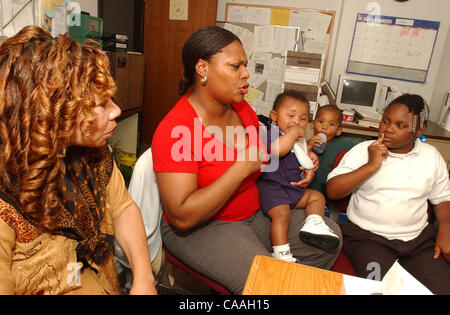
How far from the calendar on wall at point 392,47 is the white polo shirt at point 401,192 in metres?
2.40

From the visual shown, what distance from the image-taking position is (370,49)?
142 inches

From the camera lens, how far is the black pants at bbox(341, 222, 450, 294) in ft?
4.25

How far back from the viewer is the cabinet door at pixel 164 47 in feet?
11.6

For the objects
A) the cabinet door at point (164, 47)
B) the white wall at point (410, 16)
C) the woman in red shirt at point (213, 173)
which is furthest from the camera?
the cabinet door at point (164, 47)

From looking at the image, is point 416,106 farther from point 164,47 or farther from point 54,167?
point 164,47

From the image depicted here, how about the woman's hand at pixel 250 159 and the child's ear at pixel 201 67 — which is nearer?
the woman's hand at pixel 250 159

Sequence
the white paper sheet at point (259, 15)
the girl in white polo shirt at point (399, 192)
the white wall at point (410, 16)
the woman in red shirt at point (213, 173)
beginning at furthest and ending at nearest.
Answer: the white paper sheet at point (259, 15) → the white wall at point (410, 16) → the girl in white polo shirt at point (399, 192) → the woman in red shirt at point (213, 173)

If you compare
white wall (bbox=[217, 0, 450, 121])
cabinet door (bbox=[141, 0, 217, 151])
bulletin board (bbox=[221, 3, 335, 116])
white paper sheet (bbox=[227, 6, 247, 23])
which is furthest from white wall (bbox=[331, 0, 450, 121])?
cabinet door (bbox=[141, 0, 217, 151])

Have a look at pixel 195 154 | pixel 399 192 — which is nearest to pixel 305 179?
pixel 399 192

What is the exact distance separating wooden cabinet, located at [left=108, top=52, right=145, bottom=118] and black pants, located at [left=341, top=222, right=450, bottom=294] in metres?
1.97

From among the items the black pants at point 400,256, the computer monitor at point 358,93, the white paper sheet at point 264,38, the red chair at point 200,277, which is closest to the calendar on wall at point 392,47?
the computer monitor at point 358,93

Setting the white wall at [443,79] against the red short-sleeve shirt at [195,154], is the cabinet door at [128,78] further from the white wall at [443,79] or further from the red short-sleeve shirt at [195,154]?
the white wall at [443,79]

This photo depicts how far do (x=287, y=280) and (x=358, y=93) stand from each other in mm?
3124
